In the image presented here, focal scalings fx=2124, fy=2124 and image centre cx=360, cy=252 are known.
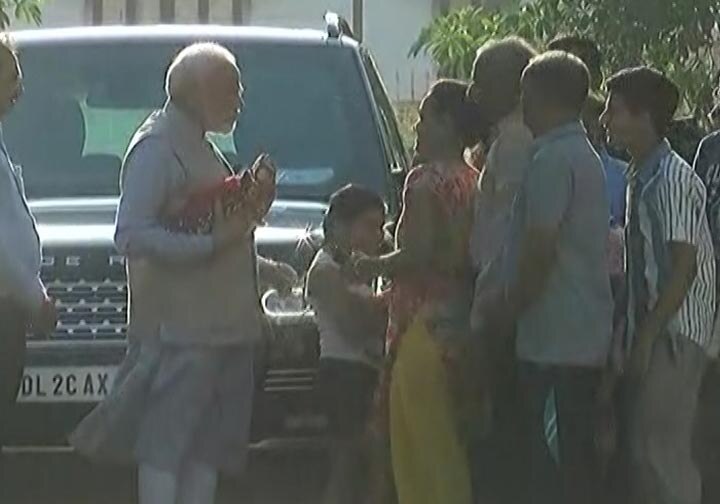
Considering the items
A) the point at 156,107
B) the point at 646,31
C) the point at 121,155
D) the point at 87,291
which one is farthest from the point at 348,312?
the point at 646,31

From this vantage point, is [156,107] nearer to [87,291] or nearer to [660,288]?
[87,291]

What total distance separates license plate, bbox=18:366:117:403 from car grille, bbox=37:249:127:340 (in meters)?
0.14

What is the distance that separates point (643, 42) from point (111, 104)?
117 inches

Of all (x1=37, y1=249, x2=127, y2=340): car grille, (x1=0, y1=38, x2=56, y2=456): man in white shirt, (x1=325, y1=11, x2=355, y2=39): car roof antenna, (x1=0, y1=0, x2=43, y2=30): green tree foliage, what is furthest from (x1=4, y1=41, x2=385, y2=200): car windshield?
(x1=0, y1=0, x2=43, y2=30): green tree foliage

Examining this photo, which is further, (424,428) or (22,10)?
(22,10)

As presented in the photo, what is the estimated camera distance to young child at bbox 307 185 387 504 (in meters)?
7.51

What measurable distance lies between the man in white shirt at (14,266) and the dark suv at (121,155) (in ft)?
3.06

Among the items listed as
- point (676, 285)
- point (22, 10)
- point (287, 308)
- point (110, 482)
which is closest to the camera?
point (676, 285)

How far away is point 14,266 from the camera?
7148 mm

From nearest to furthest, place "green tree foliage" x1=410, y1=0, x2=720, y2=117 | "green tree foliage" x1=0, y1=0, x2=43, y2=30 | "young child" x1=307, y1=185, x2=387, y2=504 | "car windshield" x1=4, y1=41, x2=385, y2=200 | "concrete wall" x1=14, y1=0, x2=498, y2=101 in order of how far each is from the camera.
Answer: "young child" x1=307, y1=185, x2=387, y2=504 < "car windshield" x1=4, y1=41, x2=385, y2=200 < "green tree foliage" x1=410, y1=0, x2=720, y2=117 < "green tree foliage" x1=0, y1=0, x2=43, y2=30 < "concrete wall" x1=14, y1=0, x2=498, y2=101

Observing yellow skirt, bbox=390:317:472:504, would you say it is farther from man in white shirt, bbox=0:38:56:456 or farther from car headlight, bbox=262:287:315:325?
man in white shirt, bbox=0:38:56:456

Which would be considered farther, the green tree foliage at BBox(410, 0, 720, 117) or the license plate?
the green tree foliage at BBox(410, 0, 720, 117)

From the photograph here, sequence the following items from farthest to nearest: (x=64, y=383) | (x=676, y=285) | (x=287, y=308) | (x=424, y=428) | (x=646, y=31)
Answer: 1. (x=646, y=31)
2. (x=64, y=383)
3. (x=287, y=308)
4. (x=424, y=428)
5. (x=676, y=285)

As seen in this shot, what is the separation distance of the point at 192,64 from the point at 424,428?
1.46m
